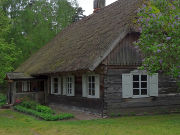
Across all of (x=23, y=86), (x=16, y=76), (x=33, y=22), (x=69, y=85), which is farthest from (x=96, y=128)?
(x=33, y=22)

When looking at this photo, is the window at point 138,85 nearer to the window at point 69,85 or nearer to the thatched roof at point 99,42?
the thatched roof at point 99,42

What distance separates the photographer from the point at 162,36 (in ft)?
34.8

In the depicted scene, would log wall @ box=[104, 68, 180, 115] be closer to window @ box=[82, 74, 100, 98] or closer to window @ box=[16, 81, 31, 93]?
window @ box=[82, 74, 100, 98]

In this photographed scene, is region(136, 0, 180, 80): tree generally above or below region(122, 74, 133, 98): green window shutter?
above

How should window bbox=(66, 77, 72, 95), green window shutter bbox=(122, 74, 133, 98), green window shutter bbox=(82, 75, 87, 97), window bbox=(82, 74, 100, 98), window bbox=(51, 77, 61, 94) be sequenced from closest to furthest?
green window shutter bbox=(122, 74, 133, 98) → window bbox=(82, 74, 100, 98) → green window shutter bbox=(82, 75, 87, 97) → window bbox=(66, 77, 72, 95) → window bbox=(51, 77, 61, 94)

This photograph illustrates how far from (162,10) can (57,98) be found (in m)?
9.54

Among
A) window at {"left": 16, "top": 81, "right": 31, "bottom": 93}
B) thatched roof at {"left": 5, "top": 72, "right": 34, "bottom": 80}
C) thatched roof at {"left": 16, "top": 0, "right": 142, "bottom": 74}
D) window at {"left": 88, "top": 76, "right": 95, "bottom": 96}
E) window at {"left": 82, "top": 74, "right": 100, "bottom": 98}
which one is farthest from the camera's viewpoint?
window at {"left": 16, "top": 81, "right": 31, "bottom": 93}

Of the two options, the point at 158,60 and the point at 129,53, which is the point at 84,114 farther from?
the point at 158,60

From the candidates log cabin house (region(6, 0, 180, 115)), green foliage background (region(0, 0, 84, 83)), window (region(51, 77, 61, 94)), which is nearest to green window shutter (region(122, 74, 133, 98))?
log cabin house (region(6, 0, 180, 115))

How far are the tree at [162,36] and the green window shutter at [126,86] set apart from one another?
6.54ft

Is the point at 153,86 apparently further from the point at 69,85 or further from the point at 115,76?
the point at 69,85

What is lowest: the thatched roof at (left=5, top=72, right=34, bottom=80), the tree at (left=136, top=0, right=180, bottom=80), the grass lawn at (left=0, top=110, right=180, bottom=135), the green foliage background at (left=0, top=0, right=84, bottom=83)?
the grass lawn at (left=0, top=110, right=180, bottom=135)

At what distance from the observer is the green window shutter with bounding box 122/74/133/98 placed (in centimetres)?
1281

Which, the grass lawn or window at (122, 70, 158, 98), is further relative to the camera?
window at (122, 70, 158, 98)
